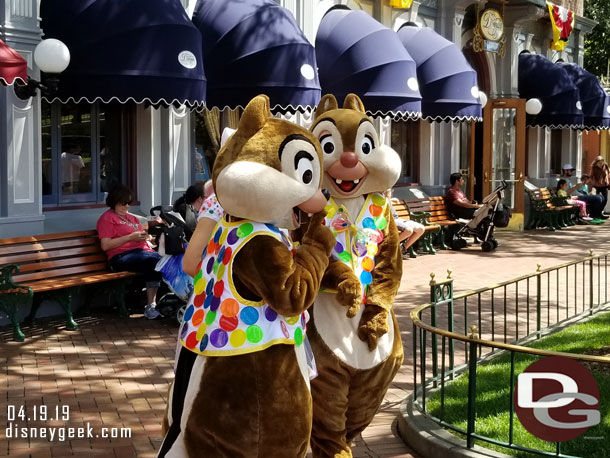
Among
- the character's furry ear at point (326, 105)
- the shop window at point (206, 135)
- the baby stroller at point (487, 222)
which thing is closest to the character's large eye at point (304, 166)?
the character's furry ear at point (326, 105)

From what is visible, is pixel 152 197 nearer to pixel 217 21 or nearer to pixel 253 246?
pixel 217 21

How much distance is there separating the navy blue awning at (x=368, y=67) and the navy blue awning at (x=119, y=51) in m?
4.08

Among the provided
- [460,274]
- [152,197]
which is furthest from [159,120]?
[460,274]

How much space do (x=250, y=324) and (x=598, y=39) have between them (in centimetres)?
3243

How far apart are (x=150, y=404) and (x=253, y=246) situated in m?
2.90

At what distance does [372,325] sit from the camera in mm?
5188

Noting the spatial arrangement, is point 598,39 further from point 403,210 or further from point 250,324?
point 250,324

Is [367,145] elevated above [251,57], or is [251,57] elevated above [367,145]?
[251,57]

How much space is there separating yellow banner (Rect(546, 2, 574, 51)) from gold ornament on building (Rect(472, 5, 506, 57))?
249cm

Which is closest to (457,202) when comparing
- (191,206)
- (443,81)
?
(443,81)

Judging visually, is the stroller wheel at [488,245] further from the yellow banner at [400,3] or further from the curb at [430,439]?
the curb at [430,439]

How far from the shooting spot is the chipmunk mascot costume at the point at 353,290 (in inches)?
203

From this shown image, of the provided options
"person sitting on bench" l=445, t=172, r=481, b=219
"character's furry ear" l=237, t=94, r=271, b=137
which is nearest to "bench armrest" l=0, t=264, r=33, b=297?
"character's furry ear" l=237, t=94, r=271, b=137

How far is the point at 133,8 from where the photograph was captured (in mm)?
10555
